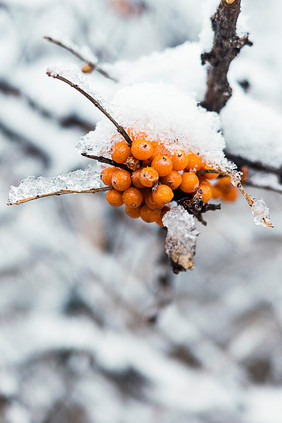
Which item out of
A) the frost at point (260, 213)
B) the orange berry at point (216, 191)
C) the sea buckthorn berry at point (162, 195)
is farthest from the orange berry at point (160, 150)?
the orange berry at point (216, 191)

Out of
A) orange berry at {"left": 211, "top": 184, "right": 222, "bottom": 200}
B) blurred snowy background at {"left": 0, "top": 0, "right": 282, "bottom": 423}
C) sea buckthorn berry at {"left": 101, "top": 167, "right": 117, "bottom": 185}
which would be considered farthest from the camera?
blurred snowy background at {"left": 0, "top": 0, "right": 282, "bottom": 423}

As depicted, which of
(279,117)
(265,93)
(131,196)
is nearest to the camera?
(131,196)

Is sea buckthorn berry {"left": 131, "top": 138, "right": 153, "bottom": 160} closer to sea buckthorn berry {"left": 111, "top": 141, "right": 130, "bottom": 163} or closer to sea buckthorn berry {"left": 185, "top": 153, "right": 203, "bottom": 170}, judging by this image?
sea buckthorn berry {"left": 111, "top": 141, "right": 130, "bottom": 163}

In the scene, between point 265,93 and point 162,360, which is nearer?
point 265,93

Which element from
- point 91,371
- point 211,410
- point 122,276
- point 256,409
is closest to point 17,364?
point 91,371

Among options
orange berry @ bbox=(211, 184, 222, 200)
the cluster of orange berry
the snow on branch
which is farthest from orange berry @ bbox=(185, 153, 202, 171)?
orange berry @ bbox=(211, 184, 222, 200)

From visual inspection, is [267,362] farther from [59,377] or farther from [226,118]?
[226,118]

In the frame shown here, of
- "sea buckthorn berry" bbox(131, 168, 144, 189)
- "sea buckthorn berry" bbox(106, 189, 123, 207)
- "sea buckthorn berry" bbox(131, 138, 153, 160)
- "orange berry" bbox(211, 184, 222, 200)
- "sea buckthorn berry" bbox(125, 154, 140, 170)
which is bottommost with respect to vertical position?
"sea buckthorn berry" bbox(106, 189, 123, 207)

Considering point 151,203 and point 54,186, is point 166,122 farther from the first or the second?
point 54,186
